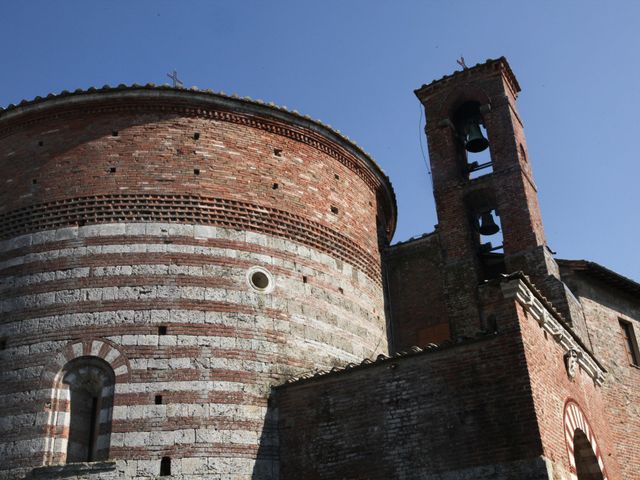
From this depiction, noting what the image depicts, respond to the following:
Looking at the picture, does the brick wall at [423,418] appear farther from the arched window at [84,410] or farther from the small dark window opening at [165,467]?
the arched window at [84,410]

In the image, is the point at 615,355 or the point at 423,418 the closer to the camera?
the point at 423,418

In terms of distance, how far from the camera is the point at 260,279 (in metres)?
13.1

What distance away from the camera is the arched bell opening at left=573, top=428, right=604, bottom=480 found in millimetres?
12203

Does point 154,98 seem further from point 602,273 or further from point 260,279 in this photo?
point 602,273

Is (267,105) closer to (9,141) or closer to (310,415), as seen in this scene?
(9,141)

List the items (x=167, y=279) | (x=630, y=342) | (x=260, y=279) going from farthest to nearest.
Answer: (x=630, y=342) → (x=260, y=279) → (x=167, y=279)

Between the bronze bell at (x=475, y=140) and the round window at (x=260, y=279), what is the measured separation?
22.6 ft

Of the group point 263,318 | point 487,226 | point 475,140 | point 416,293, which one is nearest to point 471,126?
point 475,140

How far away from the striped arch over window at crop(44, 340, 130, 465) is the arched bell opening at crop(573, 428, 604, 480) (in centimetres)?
709

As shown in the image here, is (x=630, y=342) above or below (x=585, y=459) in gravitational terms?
above

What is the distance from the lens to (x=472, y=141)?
17.7 metres

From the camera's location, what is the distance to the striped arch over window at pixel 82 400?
1131 centimetres

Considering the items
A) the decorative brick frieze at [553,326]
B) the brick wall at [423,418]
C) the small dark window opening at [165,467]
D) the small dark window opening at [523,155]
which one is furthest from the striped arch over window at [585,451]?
the small dark window opening at [523,155]

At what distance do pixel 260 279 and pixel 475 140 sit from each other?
23.2ft
